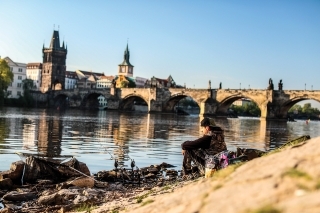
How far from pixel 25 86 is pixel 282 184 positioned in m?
113

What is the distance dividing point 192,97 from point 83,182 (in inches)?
3050

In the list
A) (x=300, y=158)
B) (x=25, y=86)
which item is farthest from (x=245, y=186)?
(x=25, y=86)

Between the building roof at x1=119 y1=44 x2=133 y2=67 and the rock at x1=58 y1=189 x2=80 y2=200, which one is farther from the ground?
the building roof at x1=119 y1=44 x2=133 y2=67

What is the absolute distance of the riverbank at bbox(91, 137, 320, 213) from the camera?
332 centimetres

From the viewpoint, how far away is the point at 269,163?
4.50m

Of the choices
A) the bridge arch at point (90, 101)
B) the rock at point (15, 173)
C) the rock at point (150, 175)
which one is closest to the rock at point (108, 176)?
the rock at point (150, 175)

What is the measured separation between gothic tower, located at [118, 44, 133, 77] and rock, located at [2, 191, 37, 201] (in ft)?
566

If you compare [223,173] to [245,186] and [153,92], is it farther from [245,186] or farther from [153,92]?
[153,92]

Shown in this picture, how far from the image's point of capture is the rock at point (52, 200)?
26.8 feet

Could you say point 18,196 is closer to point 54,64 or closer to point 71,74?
point 54,64

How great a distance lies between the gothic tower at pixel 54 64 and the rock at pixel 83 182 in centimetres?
11873

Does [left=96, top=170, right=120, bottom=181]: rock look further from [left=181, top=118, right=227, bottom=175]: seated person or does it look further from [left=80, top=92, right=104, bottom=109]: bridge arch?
[left=80, top=92, right=104, bottom=109]: bridge arch

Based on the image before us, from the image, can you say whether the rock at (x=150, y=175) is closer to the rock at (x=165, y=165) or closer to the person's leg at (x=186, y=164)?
the rock at (x=165, y=165)

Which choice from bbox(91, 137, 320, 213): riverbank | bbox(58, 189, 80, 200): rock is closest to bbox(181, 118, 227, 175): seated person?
bbox(58, 189, 80, 200): rock
